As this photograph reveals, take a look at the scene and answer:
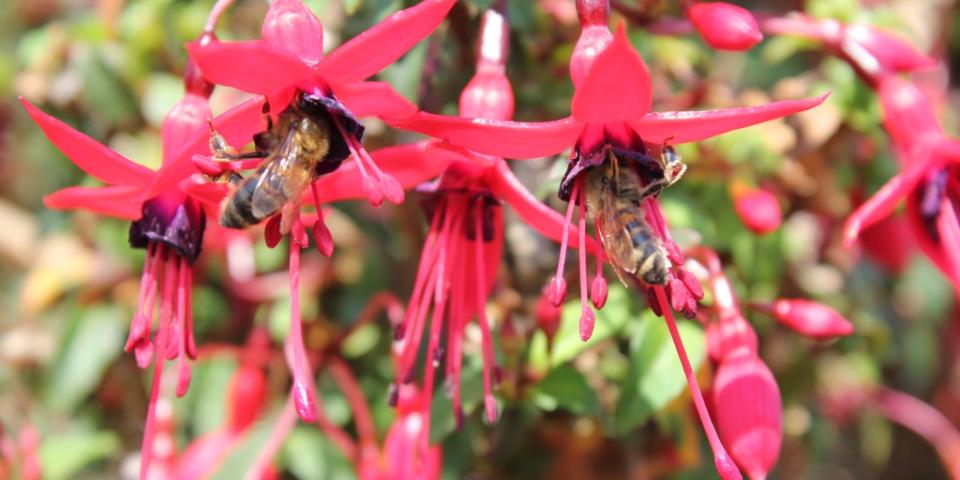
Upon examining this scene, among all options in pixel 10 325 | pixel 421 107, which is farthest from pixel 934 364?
pixel 10 325

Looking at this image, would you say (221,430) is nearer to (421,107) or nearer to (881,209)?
(421,107)

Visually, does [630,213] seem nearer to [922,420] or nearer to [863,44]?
[863,44]

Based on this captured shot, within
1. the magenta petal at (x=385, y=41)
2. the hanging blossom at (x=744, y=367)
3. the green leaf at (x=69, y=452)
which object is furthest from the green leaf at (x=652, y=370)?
the green leaf at (x=69, y=452)

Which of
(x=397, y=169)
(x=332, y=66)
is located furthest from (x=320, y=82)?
(x=397, y=169)

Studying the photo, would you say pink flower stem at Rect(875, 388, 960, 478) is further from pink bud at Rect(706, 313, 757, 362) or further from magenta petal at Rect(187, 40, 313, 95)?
magenta petal at Rect(187, 40, 313, 95)

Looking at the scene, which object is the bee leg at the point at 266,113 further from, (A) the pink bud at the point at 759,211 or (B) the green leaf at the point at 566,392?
(A) the pink bud at the point at 759,211

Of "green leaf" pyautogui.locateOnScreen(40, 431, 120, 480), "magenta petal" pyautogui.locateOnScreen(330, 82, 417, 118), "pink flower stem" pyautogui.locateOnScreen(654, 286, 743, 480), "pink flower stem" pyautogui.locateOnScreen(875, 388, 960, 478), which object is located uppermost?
"magenta petal" pyautogui.locateOnScreen(330, 82, 417, 118)

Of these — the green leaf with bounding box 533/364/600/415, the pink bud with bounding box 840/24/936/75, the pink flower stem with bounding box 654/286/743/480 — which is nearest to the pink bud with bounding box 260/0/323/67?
the pink flower stem with bounding box 654/286/743/480
